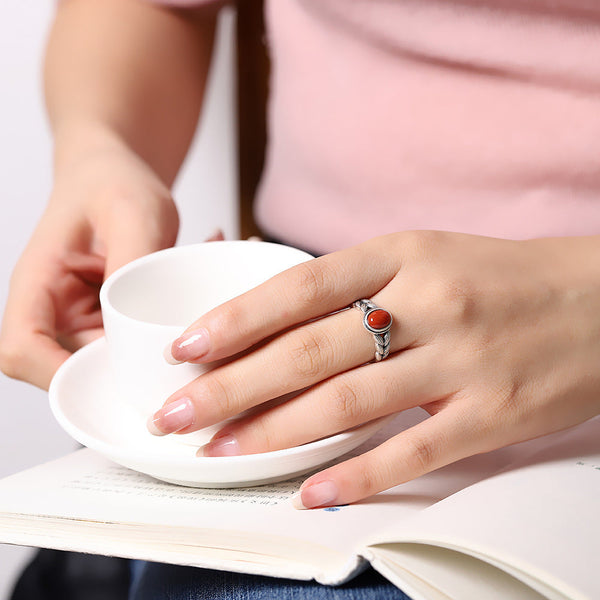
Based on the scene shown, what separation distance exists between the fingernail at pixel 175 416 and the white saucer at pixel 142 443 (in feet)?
0.06

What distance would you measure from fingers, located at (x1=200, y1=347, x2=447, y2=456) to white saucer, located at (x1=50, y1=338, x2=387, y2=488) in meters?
0.01

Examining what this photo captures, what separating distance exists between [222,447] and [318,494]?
0.08 metres

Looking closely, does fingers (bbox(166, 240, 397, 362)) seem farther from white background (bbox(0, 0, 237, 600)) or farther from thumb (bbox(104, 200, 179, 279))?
white background (bbox(0, 0, 237, 600))

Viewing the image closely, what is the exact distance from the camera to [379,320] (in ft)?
1.69

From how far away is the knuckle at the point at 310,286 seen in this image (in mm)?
524

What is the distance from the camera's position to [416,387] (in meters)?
0.53

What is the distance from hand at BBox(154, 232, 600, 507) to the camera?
1.69 feet

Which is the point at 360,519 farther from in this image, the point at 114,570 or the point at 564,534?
the point at 114,570

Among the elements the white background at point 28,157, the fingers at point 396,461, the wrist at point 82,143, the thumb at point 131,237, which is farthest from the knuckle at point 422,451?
the white background at point 28,157

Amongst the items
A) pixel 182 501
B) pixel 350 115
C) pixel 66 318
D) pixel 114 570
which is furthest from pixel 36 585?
pixel 350 115

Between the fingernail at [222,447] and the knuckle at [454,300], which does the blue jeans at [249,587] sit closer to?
the fingernail at [222,447]

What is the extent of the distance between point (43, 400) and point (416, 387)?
1037mm

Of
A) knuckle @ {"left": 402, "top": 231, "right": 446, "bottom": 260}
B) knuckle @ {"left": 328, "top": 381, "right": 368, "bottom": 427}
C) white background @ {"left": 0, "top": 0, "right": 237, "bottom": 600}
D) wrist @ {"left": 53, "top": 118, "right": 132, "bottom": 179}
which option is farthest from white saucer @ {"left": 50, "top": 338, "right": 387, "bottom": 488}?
white background @ {"left": 0, "top": 0, "right": 237, "bottom": 600}

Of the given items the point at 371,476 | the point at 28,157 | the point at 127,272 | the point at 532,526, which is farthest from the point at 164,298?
the point at 28,157
